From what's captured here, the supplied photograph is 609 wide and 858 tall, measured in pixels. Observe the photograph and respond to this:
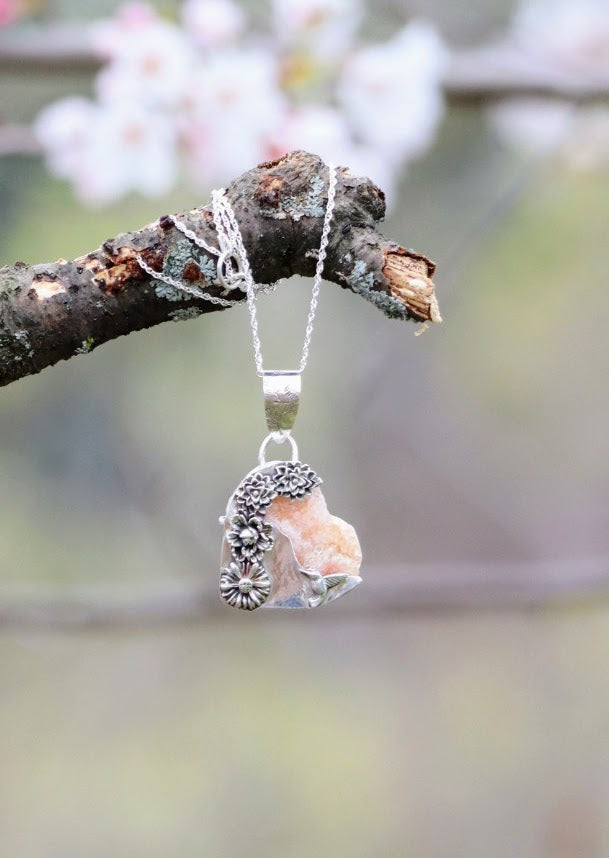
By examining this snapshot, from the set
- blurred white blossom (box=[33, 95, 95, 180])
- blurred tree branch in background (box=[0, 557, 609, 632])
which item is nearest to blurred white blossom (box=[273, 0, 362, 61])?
blurred white blossom (box=[33, 95, 95, 180])

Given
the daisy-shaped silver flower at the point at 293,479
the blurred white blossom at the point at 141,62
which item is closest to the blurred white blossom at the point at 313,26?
the blurred white blossom at the point at 141,62

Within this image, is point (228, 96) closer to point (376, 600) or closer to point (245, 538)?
point (376, 600)

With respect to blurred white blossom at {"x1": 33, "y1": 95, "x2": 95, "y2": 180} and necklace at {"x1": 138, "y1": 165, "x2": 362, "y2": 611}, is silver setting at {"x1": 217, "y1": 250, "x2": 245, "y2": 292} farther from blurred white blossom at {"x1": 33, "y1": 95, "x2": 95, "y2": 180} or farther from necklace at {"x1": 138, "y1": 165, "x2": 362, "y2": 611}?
blurred white blossom at {"x1": 33, "y1": 95, "x2": 95, "y2": 180}

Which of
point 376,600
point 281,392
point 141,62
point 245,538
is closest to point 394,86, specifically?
point 141,62

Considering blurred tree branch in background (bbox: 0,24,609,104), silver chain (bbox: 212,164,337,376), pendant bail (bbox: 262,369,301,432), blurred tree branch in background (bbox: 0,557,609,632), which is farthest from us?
blurred tree branch in background (bbox: 0,557,609,632)

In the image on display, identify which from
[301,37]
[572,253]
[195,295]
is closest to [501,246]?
[572,253]

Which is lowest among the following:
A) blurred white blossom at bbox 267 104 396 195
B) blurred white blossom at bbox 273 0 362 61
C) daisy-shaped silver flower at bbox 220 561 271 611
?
daisy-shaped silver flower at bbox 220 561 271 611
